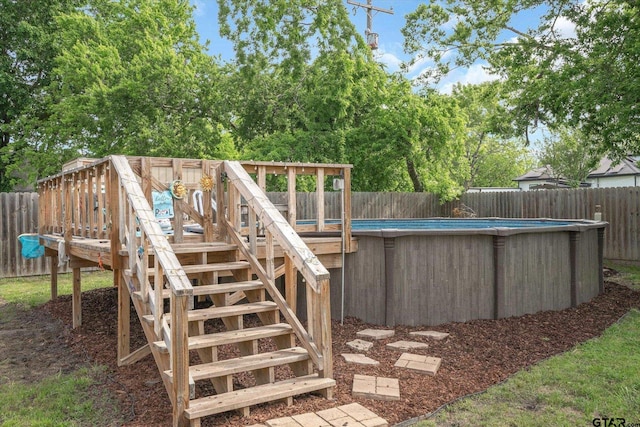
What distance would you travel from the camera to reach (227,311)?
387 cm

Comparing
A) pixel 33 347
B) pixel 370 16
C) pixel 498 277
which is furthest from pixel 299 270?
pixel 370 16

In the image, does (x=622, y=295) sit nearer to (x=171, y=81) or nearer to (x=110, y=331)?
(x=110, y=331)

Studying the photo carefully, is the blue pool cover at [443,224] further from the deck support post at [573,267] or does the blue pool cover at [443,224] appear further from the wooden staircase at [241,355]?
the wooden staircase at [241,355]

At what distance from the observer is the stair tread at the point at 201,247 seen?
4.48 meters

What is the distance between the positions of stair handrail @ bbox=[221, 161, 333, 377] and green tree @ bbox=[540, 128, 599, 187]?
21252mm

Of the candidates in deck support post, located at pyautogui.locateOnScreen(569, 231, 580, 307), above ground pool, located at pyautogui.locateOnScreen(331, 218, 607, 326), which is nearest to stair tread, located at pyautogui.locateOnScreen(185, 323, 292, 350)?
above ground pool, located at pyautogui.locateOnScreen(331, 218, 607, 326)

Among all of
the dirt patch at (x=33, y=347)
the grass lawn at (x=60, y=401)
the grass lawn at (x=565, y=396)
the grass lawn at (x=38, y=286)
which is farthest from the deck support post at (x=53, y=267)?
the grass lawn at (x=565, y=396)

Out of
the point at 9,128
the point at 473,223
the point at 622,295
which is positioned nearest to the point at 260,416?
the point at 622,295

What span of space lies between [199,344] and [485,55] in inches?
411

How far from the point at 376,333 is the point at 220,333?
2.01 meters

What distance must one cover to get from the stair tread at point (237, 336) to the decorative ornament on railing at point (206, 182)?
5.47ft

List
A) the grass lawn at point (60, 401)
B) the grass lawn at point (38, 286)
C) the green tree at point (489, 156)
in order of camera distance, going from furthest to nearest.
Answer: the green tree at point (489, 156) < the grass lawn at point (38, 286) < the grass lawn at point (60, 401)

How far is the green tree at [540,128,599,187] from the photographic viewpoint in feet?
73.5

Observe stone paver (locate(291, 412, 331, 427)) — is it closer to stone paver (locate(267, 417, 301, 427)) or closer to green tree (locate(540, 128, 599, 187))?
stone paver (locate(267, 417, 301, 427))
